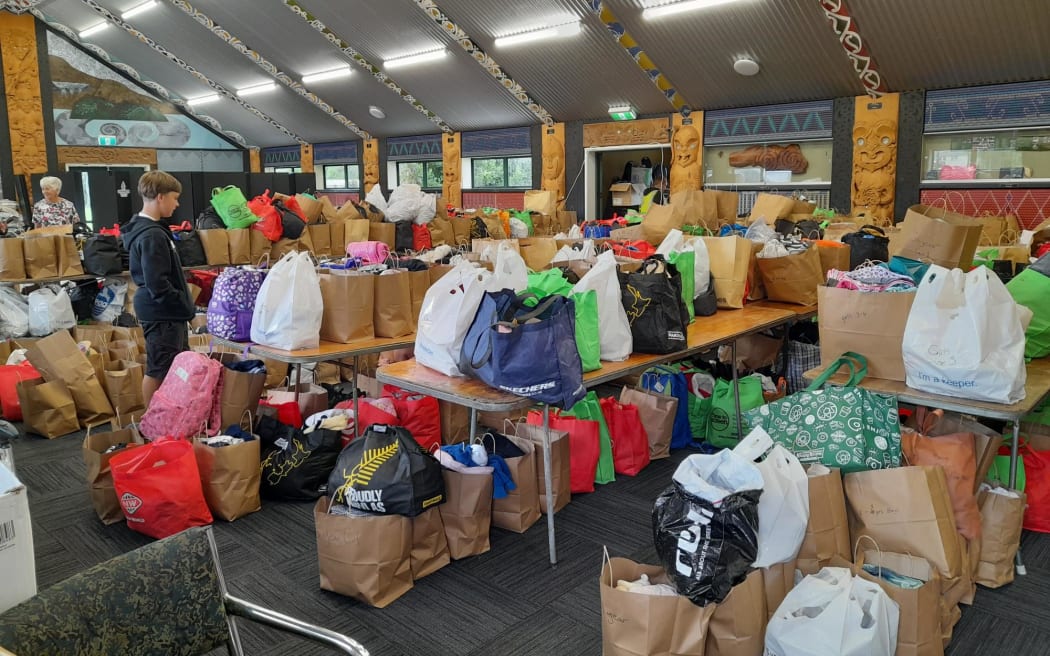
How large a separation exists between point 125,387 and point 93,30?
13.2m

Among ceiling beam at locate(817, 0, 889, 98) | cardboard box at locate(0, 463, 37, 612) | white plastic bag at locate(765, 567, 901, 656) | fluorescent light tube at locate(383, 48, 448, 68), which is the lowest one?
white plastic bag at locate(765, 567, 901, 656)

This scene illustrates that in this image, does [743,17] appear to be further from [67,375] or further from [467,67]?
[67,375]

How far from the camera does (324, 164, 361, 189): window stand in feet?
57.0

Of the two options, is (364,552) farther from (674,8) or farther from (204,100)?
(204,100)

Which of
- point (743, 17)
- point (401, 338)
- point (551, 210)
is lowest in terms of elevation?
point (401, 338)

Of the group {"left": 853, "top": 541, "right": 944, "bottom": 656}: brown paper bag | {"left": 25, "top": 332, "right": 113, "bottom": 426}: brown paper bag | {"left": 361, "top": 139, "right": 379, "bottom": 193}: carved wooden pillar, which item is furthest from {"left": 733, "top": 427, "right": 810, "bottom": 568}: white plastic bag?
{"left": 361, "top": 139, "right": 379, "bottom": 193}: carved wooden pillar

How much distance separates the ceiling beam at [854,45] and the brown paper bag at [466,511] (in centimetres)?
736

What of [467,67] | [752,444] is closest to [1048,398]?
[752,444]

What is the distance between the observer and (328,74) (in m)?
13.8

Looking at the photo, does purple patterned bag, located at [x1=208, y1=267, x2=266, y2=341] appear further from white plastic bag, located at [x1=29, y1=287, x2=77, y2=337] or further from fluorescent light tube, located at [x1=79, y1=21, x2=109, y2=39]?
fluorescent light tube, located at [x1=79, y1=21, x2=109, y2=39]

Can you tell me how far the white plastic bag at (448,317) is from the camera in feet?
9.72

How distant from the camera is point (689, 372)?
15.1ft

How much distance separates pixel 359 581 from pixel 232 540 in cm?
86

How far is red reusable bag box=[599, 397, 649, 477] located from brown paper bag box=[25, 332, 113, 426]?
3174 millimetres
